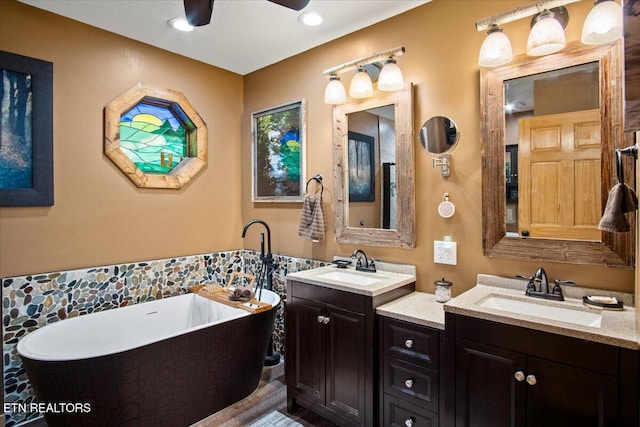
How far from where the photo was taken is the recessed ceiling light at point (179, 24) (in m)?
2.53

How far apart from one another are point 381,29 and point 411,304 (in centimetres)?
193

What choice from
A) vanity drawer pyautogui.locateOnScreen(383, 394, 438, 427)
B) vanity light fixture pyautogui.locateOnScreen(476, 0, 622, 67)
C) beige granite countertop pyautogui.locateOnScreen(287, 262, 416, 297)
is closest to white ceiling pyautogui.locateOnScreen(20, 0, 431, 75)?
vanity light fixture pyautogui.locateOnScreen(476, 0, 622, 67)

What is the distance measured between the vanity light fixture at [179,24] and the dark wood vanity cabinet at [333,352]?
6.67ft

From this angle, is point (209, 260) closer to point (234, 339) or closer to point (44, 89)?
point (234, 339)

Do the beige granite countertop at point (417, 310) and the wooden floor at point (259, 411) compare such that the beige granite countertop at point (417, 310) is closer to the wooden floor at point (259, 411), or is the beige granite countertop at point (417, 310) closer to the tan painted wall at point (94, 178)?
the wooden floor at point (259, 411)

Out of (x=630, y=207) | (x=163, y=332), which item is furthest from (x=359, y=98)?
(x=163, y=332)

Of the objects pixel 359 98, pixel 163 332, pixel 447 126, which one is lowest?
pixel 163 332

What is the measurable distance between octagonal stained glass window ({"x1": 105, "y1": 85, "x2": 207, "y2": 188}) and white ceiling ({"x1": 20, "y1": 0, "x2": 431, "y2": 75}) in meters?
0.44

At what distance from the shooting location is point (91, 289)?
260 centimetres

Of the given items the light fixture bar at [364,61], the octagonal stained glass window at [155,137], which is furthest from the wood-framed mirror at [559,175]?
the octagonal stained glass window at [155,137]

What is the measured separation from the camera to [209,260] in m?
3.34

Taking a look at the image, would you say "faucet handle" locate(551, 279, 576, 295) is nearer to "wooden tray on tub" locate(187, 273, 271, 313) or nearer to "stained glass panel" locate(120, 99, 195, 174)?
"wooden tray on tub" locate(187, 273, 271, 313)

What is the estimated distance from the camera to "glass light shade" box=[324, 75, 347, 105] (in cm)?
262

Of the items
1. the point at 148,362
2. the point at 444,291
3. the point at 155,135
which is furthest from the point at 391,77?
the point at 148,362
